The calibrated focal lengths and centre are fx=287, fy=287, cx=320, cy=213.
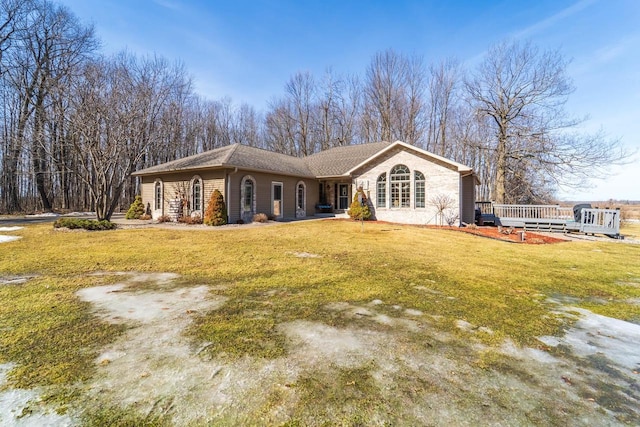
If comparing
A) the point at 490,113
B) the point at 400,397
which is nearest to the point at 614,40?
the point at 490,113

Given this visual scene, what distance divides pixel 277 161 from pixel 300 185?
7.15 feet

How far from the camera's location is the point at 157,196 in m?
17.8

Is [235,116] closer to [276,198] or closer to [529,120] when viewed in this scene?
[276,198]

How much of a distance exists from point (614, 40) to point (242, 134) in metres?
32.0

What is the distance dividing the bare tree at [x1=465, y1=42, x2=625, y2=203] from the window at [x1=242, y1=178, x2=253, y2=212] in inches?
695

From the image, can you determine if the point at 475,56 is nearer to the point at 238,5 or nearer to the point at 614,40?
the point at 614,40

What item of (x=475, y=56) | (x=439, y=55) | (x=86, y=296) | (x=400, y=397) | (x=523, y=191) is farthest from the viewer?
(x=439, y=55)

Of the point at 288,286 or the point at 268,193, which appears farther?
the point at 268,193

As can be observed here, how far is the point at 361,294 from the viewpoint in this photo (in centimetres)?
442

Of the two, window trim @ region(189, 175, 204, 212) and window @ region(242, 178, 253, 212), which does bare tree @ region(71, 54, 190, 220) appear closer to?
window trim @ region(189, 175, 204, 212)

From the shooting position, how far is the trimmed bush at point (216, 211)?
1403 cm

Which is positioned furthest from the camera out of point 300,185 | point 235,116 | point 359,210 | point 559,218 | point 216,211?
point 235,116

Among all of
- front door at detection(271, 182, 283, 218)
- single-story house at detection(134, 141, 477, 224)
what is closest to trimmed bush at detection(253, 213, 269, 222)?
single-story house at detection(134, 141, 477, 224)

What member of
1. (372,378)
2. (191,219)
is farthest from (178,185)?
(372,378)
